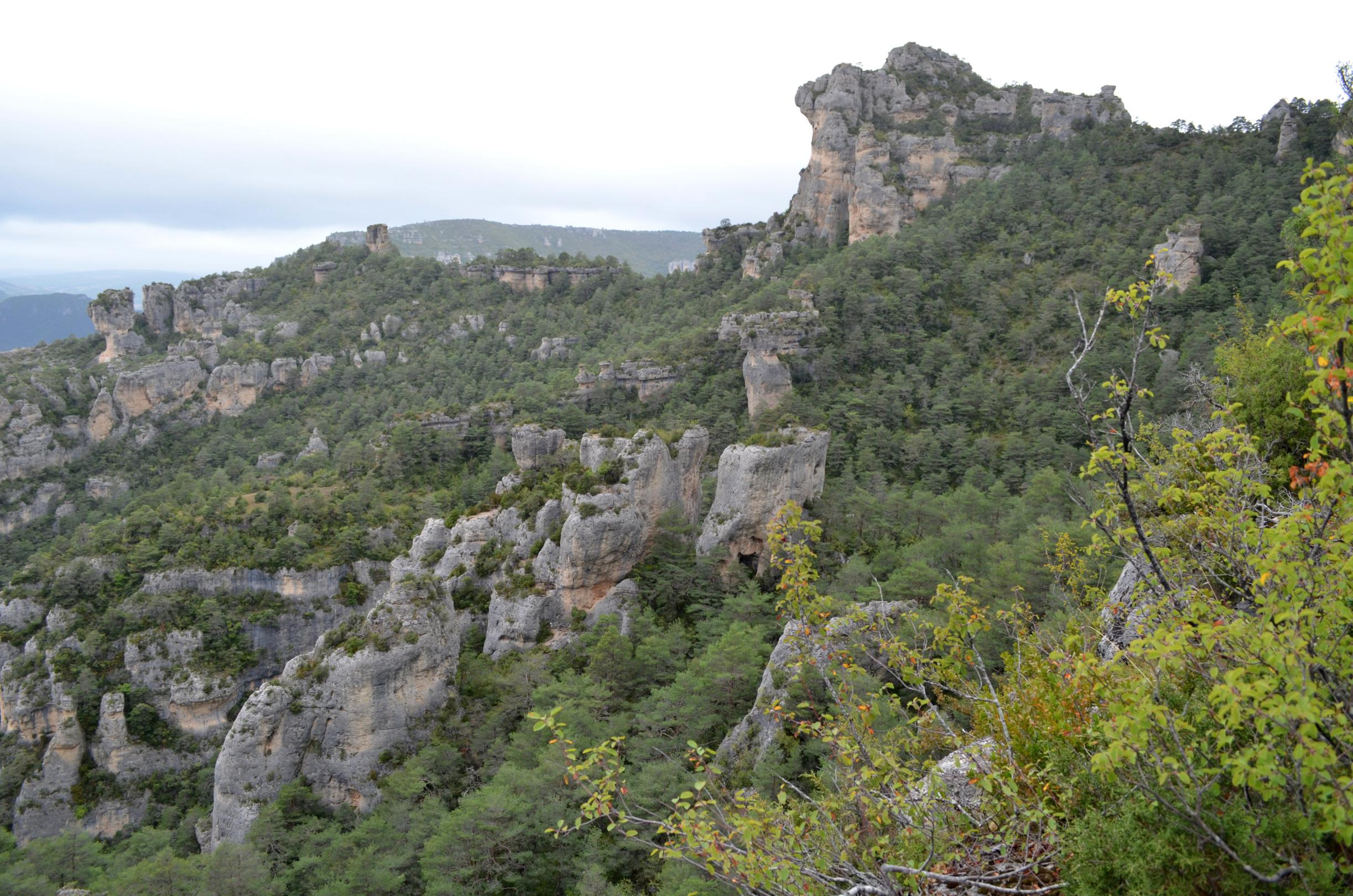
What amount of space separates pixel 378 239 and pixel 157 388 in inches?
1038

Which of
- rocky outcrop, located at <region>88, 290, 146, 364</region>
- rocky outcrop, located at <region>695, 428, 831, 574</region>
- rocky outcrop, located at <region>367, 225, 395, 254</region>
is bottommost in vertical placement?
rocky outcrop, located at <region>695, 428, 831, 574</region>

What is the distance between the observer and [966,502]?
27.5 metres

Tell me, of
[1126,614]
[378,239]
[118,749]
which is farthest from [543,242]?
[1126,614]

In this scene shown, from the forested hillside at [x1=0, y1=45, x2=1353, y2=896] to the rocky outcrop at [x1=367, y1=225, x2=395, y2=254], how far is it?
1297 cm

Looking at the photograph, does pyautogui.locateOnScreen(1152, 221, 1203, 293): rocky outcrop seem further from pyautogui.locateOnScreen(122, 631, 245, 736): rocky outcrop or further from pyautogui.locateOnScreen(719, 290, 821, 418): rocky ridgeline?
pyautogui.locateOnScreen(122, 631, 245, 736): rocky outcrop

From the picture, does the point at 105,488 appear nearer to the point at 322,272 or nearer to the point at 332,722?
the point at 322,272

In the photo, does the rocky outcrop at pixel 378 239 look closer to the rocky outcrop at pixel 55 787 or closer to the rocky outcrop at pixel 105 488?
the rocky outcrop at pixel 105 488

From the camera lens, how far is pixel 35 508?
4978cm

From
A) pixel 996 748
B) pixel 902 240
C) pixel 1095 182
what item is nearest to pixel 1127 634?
pixel 996 748

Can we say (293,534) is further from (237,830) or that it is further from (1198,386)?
(1198,386)

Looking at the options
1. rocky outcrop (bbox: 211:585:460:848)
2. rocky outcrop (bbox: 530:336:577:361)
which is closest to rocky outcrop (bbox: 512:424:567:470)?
rocky outcrop (bbox: 211:585:460:848)

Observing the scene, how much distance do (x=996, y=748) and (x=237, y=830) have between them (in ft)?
63.7

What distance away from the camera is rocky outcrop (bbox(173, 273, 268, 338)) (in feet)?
224

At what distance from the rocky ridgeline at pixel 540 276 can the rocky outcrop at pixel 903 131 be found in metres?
19.9
